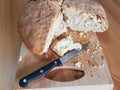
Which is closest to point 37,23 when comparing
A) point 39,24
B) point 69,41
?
point 39,24

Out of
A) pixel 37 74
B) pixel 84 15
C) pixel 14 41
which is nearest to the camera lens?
pixel 37 74

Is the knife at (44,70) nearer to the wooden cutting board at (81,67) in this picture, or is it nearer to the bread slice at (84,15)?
the wooden cutting board at (81,67)

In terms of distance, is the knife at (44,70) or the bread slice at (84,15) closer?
the knife at (44,70)

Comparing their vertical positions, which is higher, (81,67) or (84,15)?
(84,15)

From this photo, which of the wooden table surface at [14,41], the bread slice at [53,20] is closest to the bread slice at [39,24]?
the bread slice at [53,20]

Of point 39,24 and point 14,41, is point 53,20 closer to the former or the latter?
point 39,24

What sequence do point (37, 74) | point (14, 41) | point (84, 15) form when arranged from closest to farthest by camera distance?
point (37, 74) → point (84, 15) → point (14, 41)
